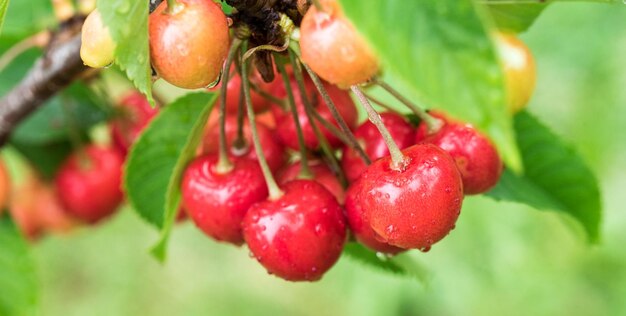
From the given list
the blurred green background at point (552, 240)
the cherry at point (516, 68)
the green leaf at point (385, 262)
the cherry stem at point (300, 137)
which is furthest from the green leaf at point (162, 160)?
the blurred green background at point (552, 240)

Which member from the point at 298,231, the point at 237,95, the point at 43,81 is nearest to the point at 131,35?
the point at 298,231

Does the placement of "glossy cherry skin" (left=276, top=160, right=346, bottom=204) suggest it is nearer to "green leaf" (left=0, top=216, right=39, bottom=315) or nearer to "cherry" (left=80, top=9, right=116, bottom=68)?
"cherry" (left=80, top=9, right=116, bottom=68)

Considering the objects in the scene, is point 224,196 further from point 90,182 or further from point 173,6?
point 90,182

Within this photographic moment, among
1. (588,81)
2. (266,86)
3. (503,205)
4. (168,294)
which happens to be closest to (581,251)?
(503,205)

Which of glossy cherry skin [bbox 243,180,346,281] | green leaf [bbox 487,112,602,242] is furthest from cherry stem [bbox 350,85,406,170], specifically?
green leaf [bbox 487,112,602,242]

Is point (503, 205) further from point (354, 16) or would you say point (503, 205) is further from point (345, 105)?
point (354, 16)
